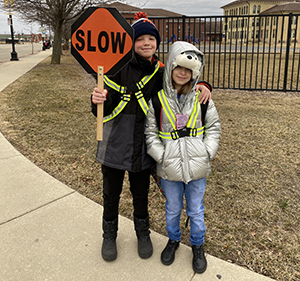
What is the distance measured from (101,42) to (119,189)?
1.04 metres

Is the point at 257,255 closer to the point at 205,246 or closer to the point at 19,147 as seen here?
the point at 205,246

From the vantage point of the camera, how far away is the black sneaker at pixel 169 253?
216 cm

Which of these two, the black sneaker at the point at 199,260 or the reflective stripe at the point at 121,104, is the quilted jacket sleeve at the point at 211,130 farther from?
the black sneaker at the point at 199,260

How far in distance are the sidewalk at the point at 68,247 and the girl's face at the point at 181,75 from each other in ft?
4.20

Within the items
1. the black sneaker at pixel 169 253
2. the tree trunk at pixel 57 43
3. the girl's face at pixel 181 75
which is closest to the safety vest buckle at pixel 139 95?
the girl's face at pixel 181 75

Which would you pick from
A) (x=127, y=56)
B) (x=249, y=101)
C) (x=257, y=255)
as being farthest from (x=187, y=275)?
(x=249, y=101)

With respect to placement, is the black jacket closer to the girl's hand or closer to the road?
the girl's hand

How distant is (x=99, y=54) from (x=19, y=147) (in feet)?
10.2

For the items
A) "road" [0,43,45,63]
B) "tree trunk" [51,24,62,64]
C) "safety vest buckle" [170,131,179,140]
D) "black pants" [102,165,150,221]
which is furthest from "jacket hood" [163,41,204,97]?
"road" [0,43,45,63]

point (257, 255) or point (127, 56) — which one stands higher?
point (127, 56)

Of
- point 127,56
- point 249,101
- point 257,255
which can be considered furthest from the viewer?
point 249,101

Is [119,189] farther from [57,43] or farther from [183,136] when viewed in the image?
[57,43]

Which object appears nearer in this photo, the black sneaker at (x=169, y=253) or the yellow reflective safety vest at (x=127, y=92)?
the yellow reflective safety vest at (x=127, y=92)

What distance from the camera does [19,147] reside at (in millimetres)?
4512
